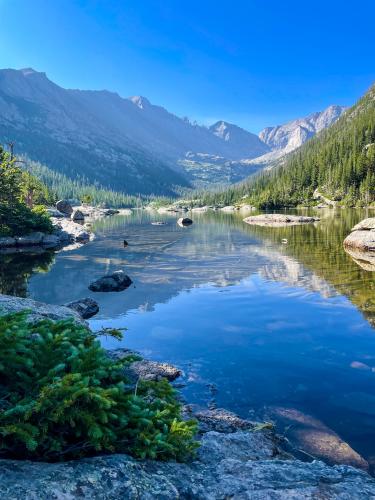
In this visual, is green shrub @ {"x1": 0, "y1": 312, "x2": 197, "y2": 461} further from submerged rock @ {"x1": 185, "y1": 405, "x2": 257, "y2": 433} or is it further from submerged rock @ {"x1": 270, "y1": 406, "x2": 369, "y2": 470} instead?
submerged rock @ {"x1": 270, "y1": 406, "x2": 369, "y2": 470}

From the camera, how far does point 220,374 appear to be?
15172 millimetres

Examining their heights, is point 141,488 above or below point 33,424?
below

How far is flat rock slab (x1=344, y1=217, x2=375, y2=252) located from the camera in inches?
1752

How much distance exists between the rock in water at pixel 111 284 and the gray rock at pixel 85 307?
5.07 m

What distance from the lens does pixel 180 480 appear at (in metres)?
6.02

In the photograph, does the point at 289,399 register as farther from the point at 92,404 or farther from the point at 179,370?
the point at 92,404

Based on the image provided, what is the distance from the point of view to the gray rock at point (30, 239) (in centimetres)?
6222

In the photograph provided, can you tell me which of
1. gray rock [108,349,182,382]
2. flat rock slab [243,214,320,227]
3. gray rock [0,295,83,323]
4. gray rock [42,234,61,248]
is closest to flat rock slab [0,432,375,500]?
gray rock [108,349,182,382]

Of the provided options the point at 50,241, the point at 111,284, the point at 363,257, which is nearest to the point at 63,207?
the point at 50,241

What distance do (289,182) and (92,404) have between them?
193 meters

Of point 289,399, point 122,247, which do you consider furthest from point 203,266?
point 289,399

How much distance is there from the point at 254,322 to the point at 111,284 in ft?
43.5

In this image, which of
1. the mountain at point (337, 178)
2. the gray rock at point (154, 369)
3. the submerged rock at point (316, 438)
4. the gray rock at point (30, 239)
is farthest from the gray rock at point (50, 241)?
the mountain at point (337, 178)

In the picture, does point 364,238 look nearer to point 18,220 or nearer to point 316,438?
point 316,438
